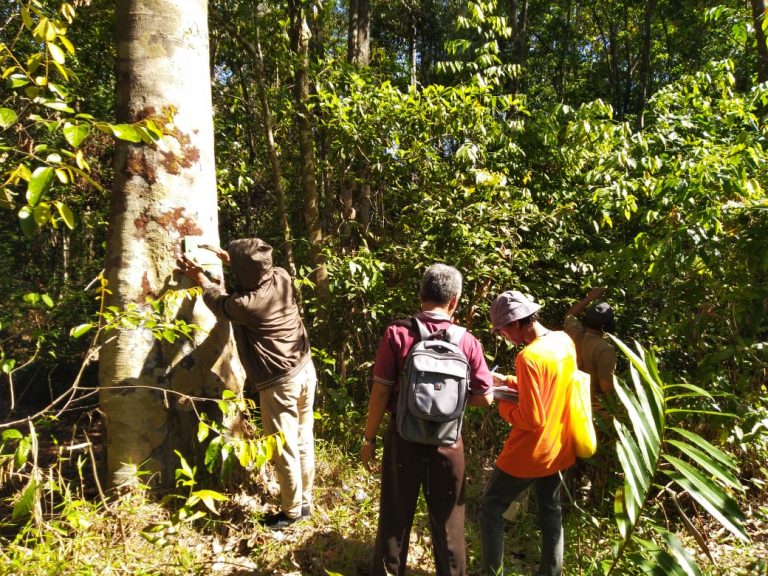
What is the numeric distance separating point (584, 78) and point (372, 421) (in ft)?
58.8

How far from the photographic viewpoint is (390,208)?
525 centimetres

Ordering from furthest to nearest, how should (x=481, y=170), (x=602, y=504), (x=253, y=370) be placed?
(x=481, y=170) < (x=602, y=504) < (x=253, y=370)

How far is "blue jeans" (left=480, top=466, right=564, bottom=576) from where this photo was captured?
2.67 m

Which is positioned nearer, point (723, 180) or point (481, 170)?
point (723, 180)

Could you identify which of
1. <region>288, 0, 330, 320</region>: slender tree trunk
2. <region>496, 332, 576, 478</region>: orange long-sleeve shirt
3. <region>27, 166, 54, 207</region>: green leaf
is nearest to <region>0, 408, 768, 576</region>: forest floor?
<region>496, 332, 576, 478</region>: orange long-sleeve shirt

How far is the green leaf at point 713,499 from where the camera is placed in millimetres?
1204

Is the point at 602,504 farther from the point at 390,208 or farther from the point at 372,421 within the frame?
the point at 390,208

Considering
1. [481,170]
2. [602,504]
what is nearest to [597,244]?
[481,170]

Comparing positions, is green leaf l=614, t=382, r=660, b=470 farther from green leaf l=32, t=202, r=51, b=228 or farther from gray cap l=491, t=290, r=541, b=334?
green leaf l=32, t=202, r=51, b=228

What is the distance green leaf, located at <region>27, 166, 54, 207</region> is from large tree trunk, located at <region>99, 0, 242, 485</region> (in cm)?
132

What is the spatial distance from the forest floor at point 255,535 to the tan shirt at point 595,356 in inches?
38.3

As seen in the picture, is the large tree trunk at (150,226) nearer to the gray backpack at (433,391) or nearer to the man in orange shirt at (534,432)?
the gray backpack at (433,391)

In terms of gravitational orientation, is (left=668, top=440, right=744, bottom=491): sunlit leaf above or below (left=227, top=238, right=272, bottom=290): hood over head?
below

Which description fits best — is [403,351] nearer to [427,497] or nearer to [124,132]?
[427,497]
